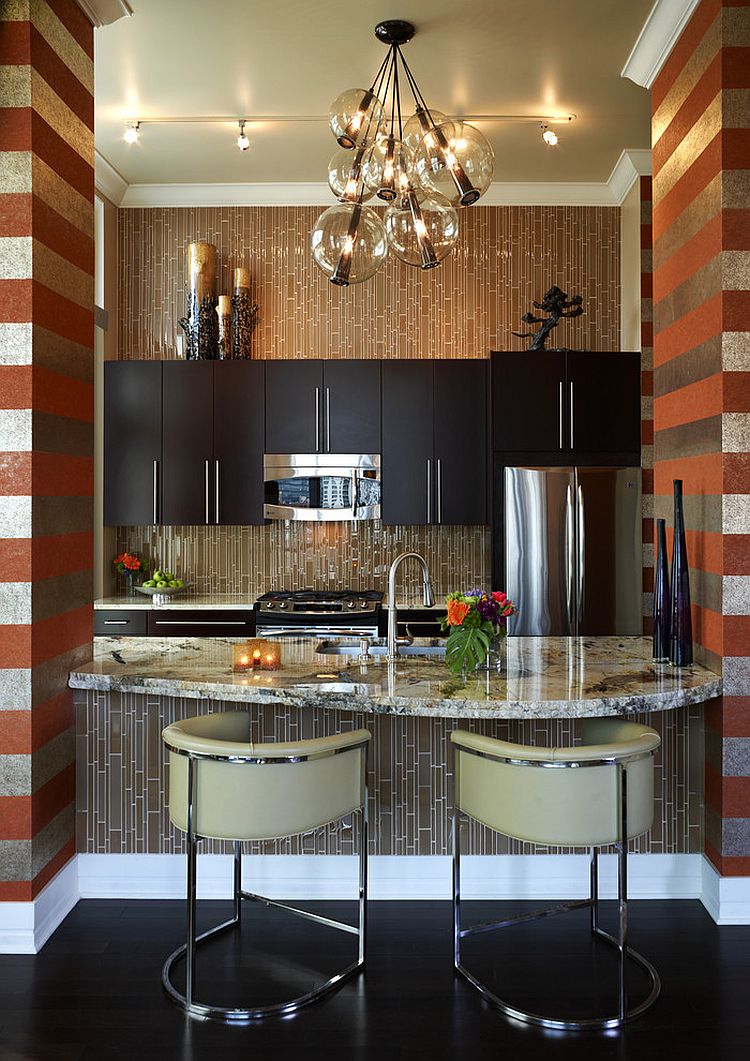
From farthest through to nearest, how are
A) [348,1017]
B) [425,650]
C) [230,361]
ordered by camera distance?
[230,361] < [425,650] < [348,1017]

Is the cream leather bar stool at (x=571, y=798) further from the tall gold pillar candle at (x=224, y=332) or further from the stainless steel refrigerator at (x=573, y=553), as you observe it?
the tall gold pillar candle at (x=224, y=332)

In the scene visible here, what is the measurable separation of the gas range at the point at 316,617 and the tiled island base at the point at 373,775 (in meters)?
1.84

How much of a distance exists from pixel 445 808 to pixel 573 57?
3.20 m

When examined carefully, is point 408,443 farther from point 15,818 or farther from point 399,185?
point 15,818

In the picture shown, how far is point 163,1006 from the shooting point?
261cm

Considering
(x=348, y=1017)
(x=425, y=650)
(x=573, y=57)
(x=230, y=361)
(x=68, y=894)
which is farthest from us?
(x=230, y=361)

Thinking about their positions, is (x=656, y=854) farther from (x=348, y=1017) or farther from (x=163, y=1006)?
(x=163, y=1006)

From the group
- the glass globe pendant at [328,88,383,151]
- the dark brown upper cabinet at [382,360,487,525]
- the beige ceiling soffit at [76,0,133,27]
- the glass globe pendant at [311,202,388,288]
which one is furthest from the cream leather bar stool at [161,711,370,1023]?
the dark brown upper cabinet at [382,360,487,525]

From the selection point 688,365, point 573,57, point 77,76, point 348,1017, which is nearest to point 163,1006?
point 348,1017

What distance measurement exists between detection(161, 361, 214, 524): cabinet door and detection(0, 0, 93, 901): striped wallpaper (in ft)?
7.47

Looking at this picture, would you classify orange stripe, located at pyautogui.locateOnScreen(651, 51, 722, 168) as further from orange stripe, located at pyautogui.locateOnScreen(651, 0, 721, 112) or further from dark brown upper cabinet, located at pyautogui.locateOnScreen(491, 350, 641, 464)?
dark brown upper cabinet, located at pyautogui.locateOnScreen(491, 350, 641, 464)

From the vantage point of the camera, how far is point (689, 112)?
3418 mm

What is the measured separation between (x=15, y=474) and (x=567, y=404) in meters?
3.29

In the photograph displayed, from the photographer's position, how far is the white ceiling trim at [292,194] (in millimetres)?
5707
